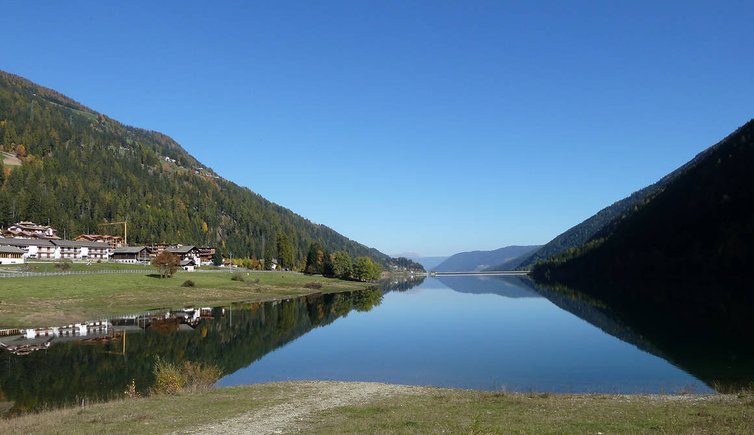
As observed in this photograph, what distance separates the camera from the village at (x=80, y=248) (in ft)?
491

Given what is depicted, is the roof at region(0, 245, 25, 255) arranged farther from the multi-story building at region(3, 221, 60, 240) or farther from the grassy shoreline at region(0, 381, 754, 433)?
the grassy shoreline at region(0, 381, 754, 433)

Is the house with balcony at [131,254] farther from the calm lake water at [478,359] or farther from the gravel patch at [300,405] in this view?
the gravel patch at [300,405]

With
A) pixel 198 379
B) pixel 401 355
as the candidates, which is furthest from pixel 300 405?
pixel 401 355

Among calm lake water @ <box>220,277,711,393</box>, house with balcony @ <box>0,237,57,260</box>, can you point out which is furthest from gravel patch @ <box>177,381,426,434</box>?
house with balcony @ <box>0,237,57,260</box>

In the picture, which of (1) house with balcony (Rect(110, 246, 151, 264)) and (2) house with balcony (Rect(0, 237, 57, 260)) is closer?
(2) house with balcony (Rect(0, 237, 57, 260))

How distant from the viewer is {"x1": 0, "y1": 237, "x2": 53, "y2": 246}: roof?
13318 cm

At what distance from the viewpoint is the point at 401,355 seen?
168ft

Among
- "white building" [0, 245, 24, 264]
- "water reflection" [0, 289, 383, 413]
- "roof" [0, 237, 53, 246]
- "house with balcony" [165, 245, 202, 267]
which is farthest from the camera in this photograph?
"house with balcony" [165, 245, 202, 267]

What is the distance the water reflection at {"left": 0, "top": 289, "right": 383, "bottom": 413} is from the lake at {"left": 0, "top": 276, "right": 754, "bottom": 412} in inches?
4.6

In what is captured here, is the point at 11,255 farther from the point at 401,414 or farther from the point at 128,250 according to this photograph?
the point at 401,414

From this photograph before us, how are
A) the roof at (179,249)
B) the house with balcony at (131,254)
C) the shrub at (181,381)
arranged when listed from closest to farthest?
the shrub at (181,381), the house with balcony at (131,254), the roof at (179,249)

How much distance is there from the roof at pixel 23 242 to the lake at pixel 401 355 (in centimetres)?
7918

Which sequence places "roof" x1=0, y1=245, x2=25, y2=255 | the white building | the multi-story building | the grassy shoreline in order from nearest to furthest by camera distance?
the grassy shoreline → the white building → "roof" x1=0, y1=245, x2=25, y2=255 → the multi-story building

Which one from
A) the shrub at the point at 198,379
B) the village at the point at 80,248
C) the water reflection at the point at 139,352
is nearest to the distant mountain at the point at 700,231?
the water reflection at the point at 139,352
